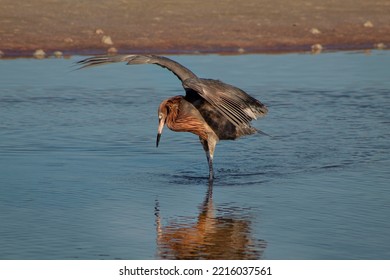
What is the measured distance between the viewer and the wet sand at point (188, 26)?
1995 centimetres

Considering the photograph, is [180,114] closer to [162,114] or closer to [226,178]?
[162,114]

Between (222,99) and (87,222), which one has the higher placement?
(222,99)

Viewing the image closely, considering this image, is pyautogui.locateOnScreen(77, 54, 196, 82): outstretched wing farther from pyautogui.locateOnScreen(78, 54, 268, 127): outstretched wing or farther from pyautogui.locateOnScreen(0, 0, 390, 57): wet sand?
pyautogui.locateOnScreen(0, 0, 390, 57): wet sand

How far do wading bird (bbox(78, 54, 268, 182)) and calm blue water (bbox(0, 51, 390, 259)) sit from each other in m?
0.43

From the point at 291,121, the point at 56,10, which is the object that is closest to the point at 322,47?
the point at 56,10

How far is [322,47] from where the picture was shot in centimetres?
2097

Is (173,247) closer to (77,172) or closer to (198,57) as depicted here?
(77,172)

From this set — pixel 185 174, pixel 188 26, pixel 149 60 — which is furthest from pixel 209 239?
pixel 188 26

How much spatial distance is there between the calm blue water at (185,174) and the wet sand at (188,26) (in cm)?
274

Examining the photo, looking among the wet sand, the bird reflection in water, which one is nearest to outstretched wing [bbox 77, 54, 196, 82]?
the bird reflection in water

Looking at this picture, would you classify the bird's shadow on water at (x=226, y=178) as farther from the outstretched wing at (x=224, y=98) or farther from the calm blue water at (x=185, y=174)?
the outstretched wing at (x=224, y=98)

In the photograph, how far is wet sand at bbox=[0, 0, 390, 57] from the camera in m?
20.0

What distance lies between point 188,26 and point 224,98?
39.6ft

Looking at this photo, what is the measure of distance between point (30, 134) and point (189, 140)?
2.05m
